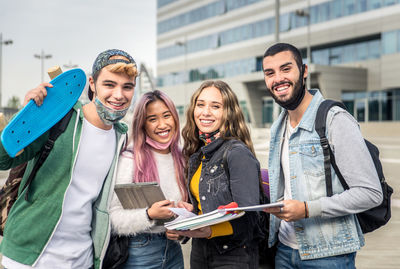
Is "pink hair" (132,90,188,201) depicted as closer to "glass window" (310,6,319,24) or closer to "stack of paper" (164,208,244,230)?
"stack of paper" (164,208,244,230)

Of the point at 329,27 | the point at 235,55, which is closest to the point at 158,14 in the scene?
the point at 235,55

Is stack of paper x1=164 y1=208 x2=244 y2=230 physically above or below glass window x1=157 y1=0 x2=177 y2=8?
below

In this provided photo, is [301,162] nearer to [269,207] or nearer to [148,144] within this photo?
[269,207]

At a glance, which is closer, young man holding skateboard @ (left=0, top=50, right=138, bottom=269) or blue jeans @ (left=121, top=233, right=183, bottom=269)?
young man holding skateboard @ (left=0, top=50, right=138, bottom=269)

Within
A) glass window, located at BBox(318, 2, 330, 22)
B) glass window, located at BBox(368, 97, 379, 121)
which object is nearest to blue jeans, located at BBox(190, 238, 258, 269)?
glass window, located at BBox(368, 97, 379, 121)

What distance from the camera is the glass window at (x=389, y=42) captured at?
3416 centimetres

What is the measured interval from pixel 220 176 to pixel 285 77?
754 millimetres

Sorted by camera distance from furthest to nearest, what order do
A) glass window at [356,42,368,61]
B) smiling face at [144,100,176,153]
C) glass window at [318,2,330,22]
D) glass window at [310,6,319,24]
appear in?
glass window at [310,6,319,24] → glass window at [318,2,330,22] → glass window at [356,42,368,61] → smiling face at [144,100,176,153]

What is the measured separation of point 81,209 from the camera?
2439 millimetres

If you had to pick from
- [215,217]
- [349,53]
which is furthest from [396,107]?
[215,217]

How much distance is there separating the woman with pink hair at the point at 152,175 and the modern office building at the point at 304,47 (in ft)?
100

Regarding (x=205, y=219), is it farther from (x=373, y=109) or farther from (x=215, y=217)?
(x=373, y=109)

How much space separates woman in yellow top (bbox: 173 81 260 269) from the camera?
2439 millimetres

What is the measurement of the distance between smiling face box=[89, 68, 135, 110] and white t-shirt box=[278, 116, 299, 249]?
1.10 metres
